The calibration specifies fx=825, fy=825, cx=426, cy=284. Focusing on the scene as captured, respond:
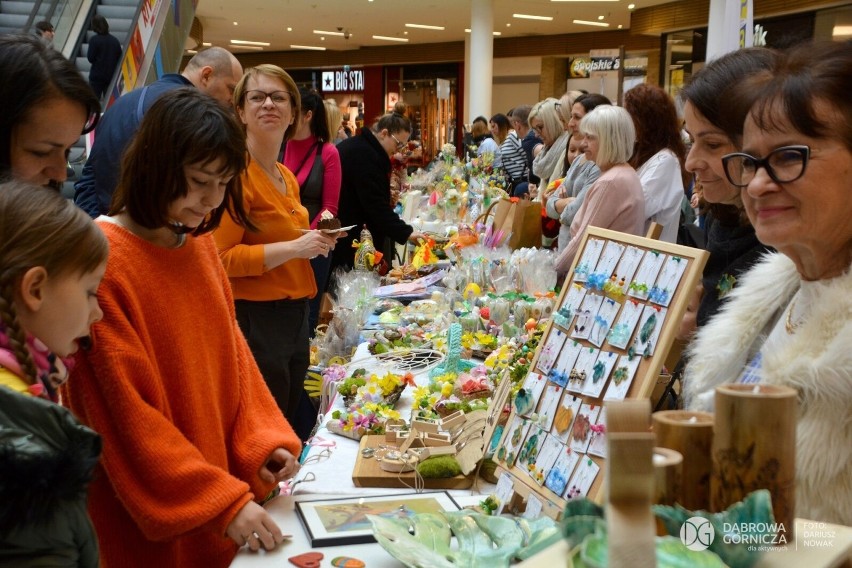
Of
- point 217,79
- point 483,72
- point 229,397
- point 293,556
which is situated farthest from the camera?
point 483,72

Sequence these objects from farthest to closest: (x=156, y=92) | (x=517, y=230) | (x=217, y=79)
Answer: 1. (x=517, y=230)
2. (x=217, y=79)
3. (x=156, y=92)

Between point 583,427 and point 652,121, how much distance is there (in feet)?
8.91

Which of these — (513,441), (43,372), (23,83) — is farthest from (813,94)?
(23,83)

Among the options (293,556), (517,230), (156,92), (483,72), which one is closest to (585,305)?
(293,556)

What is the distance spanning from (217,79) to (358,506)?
7.43ft

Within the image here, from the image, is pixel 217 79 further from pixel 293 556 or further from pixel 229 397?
pixel 293 556

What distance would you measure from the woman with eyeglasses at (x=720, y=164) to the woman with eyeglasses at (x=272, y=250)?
1.22 metres

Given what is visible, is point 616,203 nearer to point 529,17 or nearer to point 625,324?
point 625,324

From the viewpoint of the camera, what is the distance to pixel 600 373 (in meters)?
1.46

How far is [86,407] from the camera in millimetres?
1485

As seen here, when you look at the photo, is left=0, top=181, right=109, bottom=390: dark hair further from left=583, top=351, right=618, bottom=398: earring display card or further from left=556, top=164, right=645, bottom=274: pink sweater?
left=556, top=164, right=645, bottom=274: pink sweater

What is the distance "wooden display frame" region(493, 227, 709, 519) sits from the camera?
1348 mm

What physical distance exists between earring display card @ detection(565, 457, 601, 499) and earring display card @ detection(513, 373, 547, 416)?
195 millimetres

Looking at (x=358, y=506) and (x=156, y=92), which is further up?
(x=156, y=92)
